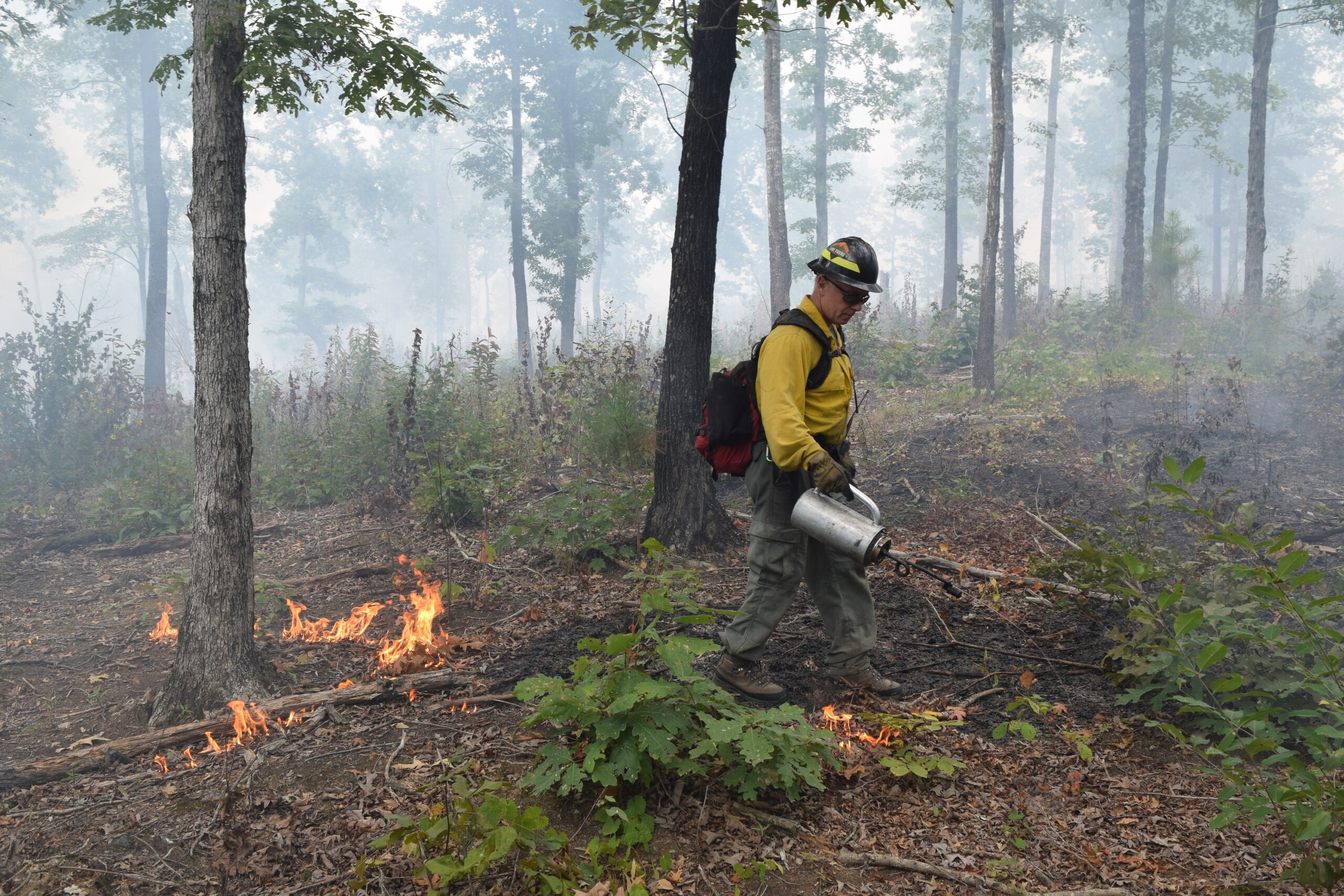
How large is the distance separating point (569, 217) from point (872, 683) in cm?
2285

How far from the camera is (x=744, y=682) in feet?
13.4

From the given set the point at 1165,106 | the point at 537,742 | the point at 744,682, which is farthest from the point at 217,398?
the point at 1165,106

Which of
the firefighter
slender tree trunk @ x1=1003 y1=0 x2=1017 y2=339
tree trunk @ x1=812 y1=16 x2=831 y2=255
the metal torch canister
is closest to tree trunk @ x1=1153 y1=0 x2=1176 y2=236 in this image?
slender tree trunk @ x1=1003 y1=0 x2=1017 y2=339

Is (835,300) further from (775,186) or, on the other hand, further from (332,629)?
(775,186)

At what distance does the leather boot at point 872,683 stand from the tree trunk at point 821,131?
72.8 ft

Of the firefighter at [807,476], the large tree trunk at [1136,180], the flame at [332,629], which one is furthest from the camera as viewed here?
the large tree trunk at [1136,180]

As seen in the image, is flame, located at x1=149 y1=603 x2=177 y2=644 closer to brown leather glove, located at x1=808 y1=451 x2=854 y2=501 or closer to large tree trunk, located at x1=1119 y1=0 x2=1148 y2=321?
brown leather glove, located at x1=808 y1=451 x2=854 y2=501

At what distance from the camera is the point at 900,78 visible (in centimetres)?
2480

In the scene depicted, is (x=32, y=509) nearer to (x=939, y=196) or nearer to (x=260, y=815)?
(x=260, y=815)

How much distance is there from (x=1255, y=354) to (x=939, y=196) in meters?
11.5

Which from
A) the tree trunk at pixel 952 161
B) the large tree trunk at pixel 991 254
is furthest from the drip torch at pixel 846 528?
the tree trunk at pixel 952 161

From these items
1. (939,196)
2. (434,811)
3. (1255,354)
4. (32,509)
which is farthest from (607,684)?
(939,196)

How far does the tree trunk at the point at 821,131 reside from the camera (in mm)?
24781

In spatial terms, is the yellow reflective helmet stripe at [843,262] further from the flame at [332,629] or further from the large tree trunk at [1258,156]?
the large tree trunk at [1258,156]
